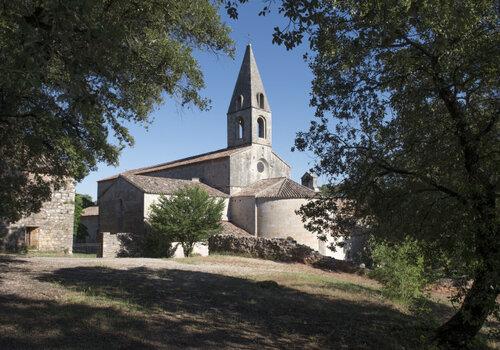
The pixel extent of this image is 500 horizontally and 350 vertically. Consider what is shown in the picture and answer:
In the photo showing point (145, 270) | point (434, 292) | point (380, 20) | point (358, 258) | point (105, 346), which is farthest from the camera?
point (358, 258)

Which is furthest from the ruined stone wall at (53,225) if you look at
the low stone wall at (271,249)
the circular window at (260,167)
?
the circular window at (260,167)

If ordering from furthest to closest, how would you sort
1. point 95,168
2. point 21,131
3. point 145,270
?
point 145,270 → point 95,168 → point 21,131

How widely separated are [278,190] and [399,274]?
76.7ft

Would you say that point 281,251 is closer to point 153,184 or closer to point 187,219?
point 187,219

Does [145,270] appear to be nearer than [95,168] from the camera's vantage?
No

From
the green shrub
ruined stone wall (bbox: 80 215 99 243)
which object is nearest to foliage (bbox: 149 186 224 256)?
the green shrub

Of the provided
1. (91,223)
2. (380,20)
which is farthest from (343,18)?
(91,223)

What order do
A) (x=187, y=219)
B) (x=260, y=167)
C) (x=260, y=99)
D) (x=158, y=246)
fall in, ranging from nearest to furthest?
(x=187, y=219) → (x=158, y=246) → (x=260, y=167) → (x=260, y=99)

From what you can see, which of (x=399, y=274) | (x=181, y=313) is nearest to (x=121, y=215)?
(x=399, y=274)

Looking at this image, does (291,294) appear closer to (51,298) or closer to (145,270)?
(145,270)

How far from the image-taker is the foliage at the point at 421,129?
7.56m

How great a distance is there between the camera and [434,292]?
69.9ft

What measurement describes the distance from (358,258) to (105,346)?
32.7 m

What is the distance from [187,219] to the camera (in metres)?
28.1
